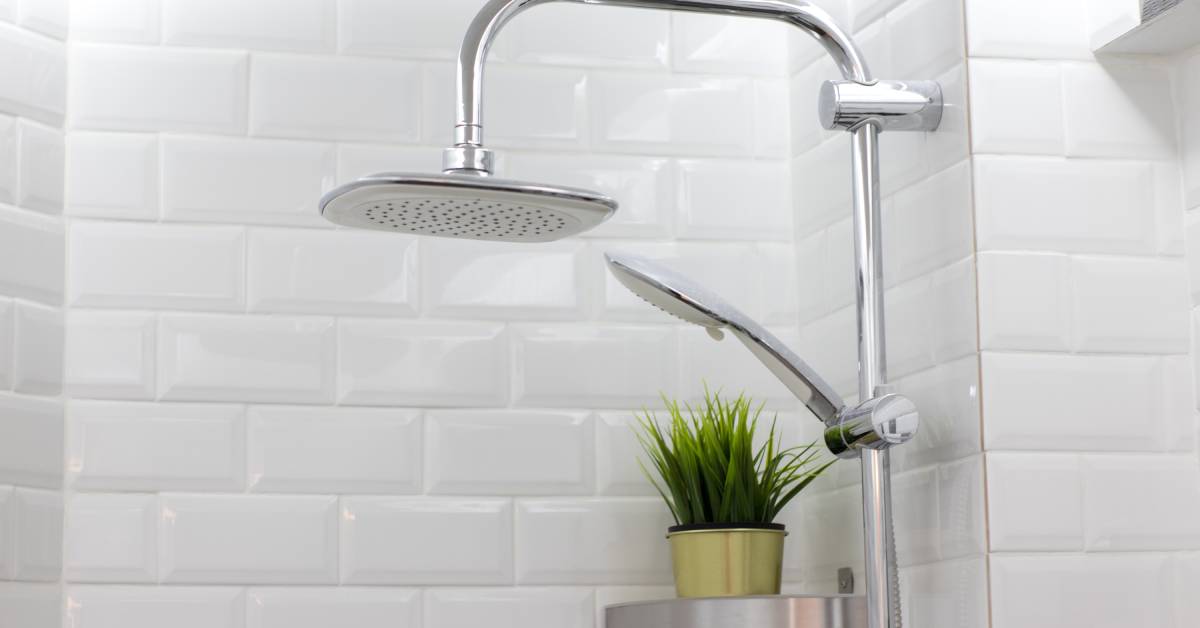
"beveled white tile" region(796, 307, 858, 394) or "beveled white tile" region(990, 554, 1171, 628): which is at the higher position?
"beveled white tile" region(796, 307, 858, 394)

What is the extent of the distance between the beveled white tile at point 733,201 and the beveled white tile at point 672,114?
2 cm

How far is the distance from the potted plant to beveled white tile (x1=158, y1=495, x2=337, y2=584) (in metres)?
0.36

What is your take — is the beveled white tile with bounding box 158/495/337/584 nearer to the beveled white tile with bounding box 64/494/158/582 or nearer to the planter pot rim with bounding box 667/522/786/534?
the beveled white tile with bounding box 64/494/158/582

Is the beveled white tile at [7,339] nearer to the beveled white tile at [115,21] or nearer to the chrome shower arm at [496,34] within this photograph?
the beveled white tile at [115,21]

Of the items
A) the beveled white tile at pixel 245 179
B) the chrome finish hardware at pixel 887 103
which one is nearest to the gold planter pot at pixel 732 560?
the chrome finish hardware at pixel 887 103

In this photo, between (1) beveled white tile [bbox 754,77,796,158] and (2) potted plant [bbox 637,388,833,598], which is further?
(1) beveled white tile [bbox 754,77,796,158]

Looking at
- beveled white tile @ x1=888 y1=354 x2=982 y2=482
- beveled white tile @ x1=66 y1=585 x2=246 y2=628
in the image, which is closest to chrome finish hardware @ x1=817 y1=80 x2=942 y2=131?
beveled white tile @ x1=888 y1=354 x2=982 y2=482

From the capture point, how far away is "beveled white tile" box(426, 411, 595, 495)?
166 cm

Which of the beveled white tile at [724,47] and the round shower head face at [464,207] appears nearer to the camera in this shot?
the round shower head face at [464,207]

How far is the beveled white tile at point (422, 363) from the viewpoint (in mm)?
1659

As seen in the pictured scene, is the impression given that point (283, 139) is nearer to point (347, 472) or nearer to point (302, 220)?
point (302, 220)

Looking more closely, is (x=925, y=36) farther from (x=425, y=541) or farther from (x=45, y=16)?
(x=45, y=16)

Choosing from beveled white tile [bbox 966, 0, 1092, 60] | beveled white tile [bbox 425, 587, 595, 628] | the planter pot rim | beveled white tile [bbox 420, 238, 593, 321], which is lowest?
beveled white tile [bbox 425, 587, 595, 628]

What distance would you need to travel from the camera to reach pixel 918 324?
147cm
